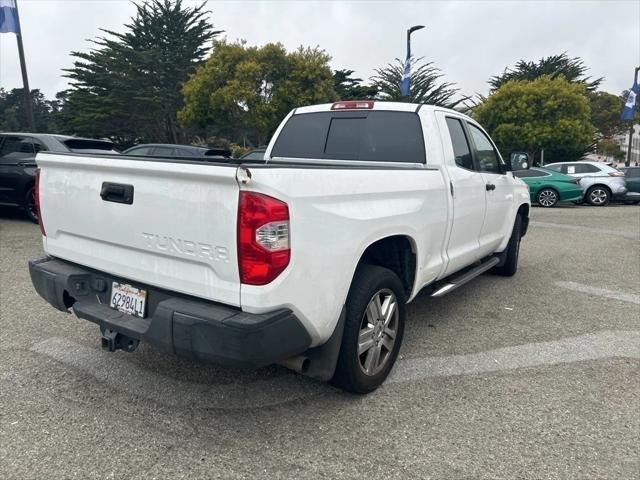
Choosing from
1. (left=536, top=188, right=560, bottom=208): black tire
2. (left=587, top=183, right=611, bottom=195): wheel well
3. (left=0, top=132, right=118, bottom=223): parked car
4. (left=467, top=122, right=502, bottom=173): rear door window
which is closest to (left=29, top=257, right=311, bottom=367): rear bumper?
(left=467, top=122, right=502, bottom=173): rear door window

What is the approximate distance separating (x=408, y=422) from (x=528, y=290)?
341cm

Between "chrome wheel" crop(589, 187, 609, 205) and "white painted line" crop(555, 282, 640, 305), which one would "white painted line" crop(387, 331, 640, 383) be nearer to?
"white painted line" crop(555, 282, 640, 305)

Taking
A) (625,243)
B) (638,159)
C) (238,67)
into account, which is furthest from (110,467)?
(638,159)

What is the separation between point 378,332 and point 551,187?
14.3 meters

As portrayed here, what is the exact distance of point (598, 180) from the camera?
15617mm

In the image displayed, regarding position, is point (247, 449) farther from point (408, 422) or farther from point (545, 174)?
point (545, 174)

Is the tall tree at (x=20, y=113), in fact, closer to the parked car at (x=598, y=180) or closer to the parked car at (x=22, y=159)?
the parked car at (x=22, y=159)

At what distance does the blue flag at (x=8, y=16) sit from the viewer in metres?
12.9

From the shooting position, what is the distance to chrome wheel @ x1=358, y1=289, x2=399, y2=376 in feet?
9.60

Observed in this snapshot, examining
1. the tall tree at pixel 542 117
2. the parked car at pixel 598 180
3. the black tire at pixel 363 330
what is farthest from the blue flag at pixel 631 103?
the black tire at pixel 363 330

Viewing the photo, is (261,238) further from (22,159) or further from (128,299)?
(22,159)

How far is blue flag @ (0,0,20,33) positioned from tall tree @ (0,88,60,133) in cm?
3335

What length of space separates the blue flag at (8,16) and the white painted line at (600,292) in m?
14.7

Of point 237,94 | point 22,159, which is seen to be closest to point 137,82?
point 237,94
